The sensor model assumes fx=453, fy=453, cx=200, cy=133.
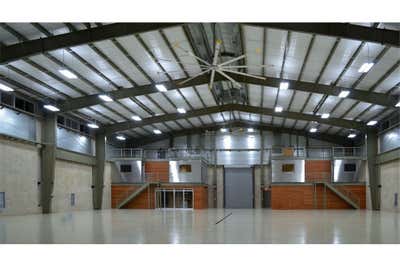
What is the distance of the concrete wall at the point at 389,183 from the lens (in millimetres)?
42250

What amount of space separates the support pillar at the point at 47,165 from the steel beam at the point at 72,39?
1454 cm

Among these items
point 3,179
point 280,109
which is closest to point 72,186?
point 3,179

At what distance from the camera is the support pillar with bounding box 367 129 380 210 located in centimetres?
4781

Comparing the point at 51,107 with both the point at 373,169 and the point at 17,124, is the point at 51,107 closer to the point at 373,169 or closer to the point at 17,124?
the point at 17,124

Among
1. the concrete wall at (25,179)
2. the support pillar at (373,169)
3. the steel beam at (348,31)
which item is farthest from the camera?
the support pillar at (373,169)

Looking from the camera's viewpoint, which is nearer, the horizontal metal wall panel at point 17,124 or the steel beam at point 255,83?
the horizontal metal wall panel at point 17,124

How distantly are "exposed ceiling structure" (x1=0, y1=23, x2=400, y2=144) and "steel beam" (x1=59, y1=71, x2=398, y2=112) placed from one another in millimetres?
81

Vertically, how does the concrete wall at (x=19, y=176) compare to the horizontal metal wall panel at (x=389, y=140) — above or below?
below

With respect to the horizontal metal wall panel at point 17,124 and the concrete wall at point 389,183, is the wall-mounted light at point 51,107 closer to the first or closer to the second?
the horizontal metal wall panel at point 17,124

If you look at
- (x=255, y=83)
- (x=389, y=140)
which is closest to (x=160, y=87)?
(x=255, y=83)

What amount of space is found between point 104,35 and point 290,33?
10.5 meters

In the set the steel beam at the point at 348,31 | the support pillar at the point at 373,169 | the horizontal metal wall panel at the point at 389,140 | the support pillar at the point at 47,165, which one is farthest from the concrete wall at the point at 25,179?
the horizontal metal wall panel at the point at 389,140
